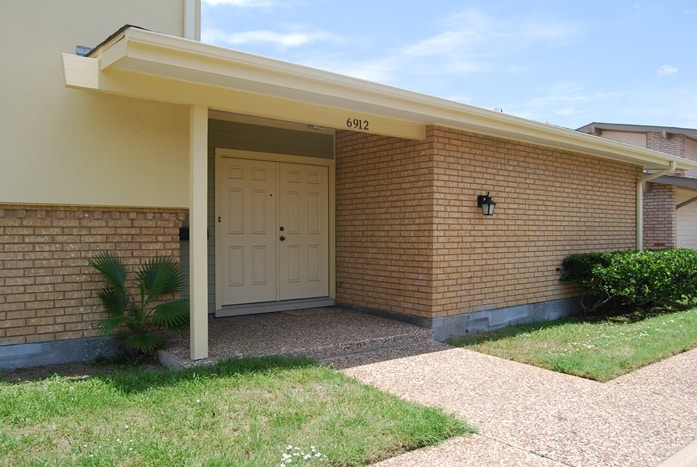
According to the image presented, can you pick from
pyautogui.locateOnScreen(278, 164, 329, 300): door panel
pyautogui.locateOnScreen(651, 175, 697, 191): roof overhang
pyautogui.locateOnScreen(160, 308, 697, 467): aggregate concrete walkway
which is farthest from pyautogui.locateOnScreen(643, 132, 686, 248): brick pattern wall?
pyautogui.locateOnScreen(278, 164, 329, 300): door panel

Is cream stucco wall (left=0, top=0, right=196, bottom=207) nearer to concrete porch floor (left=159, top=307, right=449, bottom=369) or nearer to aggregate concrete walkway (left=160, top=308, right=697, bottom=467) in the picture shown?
concrete porch floor (left=159, top=307, right=449, bottom=369)

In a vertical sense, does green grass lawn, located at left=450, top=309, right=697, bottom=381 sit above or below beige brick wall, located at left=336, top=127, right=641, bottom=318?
below

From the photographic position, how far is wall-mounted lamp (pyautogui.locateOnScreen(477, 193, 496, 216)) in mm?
7879

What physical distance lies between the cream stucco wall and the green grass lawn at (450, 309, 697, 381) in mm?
4344

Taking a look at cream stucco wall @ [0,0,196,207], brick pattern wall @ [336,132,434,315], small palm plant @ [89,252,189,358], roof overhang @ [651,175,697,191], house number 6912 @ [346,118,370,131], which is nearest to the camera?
cream stucco wall @ [0,0,196,207]

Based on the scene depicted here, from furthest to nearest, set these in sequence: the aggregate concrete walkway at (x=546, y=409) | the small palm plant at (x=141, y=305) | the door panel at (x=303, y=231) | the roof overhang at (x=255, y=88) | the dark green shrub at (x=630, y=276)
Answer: the dark green shrub at (x=630, y=276)
the door panel at (x=303, y=231)
the small palm plant at (x=141, y=305)
the roof overhang at (x=255, y=88)
the aggregate concrete walkway at (x=546, y=409)

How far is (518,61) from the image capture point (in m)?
12.8

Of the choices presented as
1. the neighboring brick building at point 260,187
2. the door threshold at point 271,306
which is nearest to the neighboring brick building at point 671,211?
the neighboring brick building at point 260,187

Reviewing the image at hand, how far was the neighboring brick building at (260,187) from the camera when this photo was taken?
543cm

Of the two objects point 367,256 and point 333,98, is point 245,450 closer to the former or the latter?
point 333,98

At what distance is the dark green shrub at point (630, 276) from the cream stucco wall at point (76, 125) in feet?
22.1

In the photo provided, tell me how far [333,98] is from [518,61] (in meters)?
8.40

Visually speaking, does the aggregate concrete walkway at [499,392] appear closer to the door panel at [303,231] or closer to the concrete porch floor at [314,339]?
the concrete porch floor at [314,339]

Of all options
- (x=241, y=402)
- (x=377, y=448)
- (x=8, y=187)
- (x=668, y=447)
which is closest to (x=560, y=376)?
(x=668, y=447)
